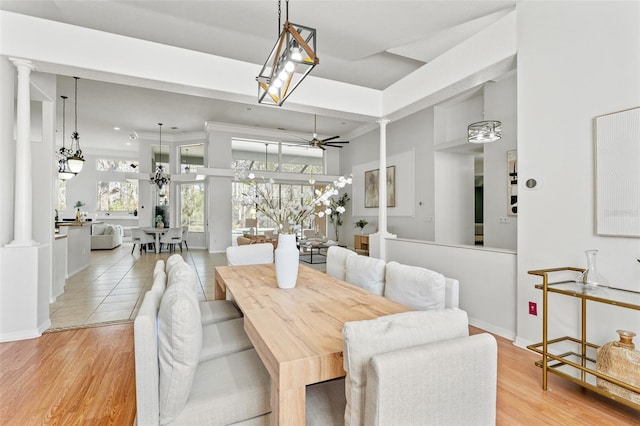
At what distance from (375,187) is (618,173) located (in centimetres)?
636

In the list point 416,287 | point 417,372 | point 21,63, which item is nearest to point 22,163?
point 21,63

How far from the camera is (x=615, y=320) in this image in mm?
2297

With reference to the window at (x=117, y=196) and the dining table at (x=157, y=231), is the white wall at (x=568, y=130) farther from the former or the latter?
the window at (x=117, y=196)

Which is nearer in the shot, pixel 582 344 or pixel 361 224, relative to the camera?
pixel 582 344

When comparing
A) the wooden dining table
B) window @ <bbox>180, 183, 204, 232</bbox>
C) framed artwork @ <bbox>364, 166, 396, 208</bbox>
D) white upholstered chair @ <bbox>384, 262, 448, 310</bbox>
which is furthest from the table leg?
window @ <bbox>180, 183, 204, 232</bbox>

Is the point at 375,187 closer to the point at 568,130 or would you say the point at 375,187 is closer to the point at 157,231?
the point at 568,130

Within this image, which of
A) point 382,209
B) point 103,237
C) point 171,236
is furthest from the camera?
point 103,237

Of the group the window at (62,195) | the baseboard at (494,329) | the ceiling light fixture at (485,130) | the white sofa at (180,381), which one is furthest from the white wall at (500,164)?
the window at (62,195)

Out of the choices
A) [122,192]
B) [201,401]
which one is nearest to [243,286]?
[201,401]

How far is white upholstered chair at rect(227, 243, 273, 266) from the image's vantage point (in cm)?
336

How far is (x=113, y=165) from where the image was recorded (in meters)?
12.7

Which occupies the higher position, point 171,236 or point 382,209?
point 382,209

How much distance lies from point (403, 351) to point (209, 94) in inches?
147

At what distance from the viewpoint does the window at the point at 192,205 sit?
34.8 feet
